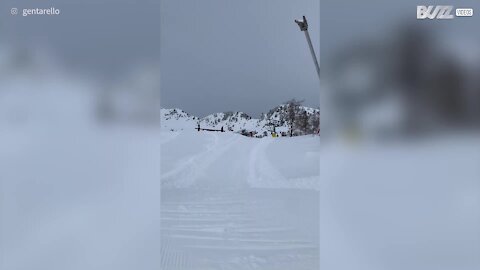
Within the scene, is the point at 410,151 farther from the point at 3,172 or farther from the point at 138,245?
the point at 3,172

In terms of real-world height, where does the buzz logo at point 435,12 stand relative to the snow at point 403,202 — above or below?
above

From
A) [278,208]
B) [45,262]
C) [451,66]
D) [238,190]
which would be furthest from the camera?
[238,190]

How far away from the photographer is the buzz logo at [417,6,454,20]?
1.81 meters

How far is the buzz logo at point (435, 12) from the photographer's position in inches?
71.2

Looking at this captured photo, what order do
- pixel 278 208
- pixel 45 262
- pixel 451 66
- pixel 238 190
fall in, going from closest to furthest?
pixel 451 66, pixel 45 262, pixel 278 208, pixel 238 190

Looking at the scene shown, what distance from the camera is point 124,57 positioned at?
74.5 inches

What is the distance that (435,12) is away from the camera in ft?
5.94

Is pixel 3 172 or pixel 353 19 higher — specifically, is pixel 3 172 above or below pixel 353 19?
below

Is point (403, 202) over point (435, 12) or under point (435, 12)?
under

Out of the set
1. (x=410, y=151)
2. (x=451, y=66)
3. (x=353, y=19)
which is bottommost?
(x=410, y=151)

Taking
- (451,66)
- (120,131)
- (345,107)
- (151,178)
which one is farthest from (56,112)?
(451,66)

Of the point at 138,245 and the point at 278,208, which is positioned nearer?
the point at 138,245

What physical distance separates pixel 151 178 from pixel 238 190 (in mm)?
1599

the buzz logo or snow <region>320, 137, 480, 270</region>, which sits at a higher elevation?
the buzz logo
